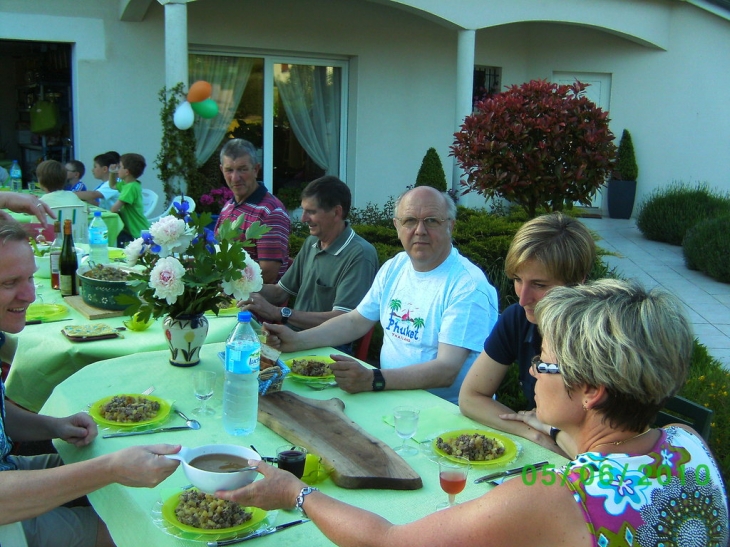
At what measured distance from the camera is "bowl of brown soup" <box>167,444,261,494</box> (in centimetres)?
183

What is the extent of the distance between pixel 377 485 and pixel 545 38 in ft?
40.4

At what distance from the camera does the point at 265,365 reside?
279 cm

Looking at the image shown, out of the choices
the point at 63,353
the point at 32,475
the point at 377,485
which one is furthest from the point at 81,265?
the point at 377,485

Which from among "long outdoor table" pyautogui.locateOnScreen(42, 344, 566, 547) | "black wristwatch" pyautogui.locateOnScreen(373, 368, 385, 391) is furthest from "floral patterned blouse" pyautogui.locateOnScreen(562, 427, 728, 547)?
"black wristwatch" pyautogui.locateOnScreen(373, 368, 385, 391)

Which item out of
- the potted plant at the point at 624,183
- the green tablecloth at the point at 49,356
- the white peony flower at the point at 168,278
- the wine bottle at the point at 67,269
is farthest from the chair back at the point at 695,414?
the potted plant at the point at 624,183

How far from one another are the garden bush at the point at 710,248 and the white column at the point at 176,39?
685cm

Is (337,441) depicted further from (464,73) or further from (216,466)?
(464,73)

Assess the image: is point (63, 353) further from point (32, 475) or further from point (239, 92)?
point (239, 92)

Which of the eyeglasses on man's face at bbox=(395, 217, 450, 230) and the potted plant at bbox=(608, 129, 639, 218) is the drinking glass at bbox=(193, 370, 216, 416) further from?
the potted plant at bbox=(608, 129, 639, 218)

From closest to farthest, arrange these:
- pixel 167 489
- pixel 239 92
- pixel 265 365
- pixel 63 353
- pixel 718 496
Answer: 1. pixel 718 496
2. pixel 167 489
3. pixel 265 365
4. pixel 63 353
5. pixel 239 92

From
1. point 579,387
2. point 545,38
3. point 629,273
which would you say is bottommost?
point 629,273

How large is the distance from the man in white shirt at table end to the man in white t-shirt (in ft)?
3.48

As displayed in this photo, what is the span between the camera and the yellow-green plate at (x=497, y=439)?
7.22 feet

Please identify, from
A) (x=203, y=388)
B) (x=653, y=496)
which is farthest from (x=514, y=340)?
(x=653, y=496)
